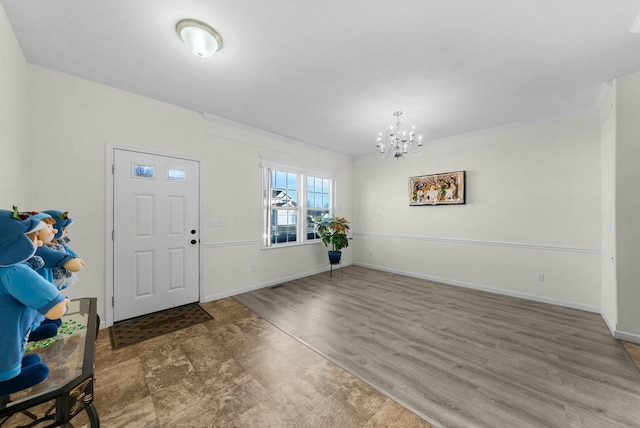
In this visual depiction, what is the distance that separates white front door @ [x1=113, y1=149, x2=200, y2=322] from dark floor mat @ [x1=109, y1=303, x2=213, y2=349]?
3.9 inches

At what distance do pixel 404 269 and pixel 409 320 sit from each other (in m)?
2.14

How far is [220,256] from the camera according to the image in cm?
366

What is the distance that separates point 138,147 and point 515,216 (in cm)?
520

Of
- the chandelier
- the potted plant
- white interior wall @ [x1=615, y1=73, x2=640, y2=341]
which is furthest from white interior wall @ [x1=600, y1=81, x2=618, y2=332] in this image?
the potted plant

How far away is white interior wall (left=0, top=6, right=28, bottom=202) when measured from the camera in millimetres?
1761

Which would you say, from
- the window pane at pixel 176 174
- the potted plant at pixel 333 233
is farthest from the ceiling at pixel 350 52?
the potted plant at pixel 333 233

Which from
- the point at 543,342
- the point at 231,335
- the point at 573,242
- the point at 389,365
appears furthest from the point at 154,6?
the point at 573,242

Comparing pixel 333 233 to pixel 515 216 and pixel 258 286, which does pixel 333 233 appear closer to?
pixel 258 286

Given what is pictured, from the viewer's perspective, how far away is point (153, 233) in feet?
10.0

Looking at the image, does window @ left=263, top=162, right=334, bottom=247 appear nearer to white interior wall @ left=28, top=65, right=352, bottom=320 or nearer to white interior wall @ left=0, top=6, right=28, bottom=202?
white interior wall @ left=28, top=65, right=352, bottom=320

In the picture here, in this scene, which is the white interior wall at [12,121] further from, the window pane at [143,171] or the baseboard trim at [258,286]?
the baseboard trim at [258,286]

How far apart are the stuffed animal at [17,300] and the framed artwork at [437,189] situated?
4730 mm

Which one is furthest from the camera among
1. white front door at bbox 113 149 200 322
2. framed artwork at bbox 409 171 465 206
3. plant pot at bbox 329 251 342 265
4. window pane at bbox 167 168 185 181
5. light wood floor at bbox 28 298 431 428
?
plant pot at bbox 329 251 342 265

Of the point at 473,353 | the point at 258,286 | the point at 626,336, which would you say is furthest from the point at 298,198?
the point at 626,336
